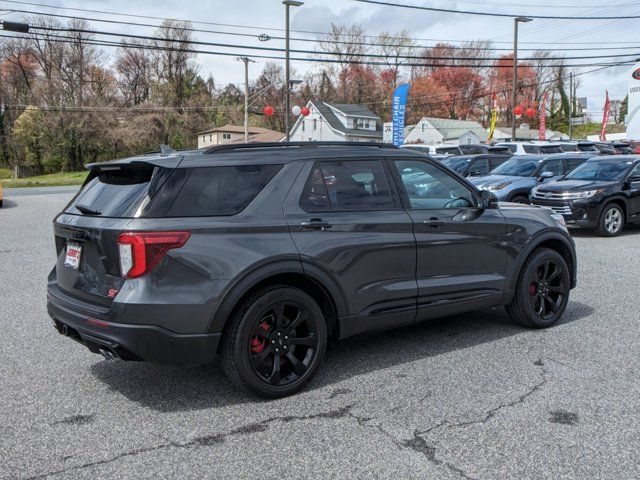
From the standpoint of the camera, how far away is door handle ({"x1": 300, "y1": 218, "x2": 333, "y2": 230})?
4.14 m

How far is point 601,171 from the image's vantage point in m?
13.0

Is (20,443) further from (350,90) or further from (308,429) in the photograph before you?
(350,90)

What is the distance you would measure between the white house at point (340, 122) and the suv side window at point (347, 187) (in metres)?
60.8

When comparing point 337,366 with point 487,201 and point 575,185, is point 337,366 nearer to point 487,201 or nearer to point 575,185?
point 487,201

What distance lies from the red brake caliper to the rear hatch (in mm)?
960

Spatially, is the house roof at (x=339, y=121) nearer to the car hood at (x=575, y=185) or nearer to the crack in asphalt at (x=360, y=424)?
the car hood at (x=575, y=185)

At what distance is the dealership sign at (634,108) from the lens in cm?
5056

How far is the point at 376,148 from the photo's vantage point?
15.9 feet

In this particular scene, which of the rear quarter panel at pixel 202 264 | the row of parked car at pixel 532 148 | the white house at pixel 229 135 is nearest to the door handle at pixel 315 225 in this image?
the rear quarter panel at pixel 202 264

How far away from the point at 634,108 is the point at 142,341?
2257 inches

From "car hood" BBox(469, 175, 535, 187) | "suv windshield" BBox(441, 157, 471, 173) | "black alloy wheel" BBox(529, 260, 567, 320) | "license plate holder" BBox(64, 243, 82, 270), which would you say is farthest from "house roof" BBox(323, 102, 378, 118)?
"license plate holder" BBox(64, 243, 82, 270)

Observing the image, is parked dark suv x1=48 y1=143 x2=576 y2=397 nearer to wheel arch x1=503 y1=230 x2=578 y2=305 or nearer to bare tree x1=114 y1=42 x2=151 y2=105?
wheel arch x1=503 y1=230 x2=578 y2=305

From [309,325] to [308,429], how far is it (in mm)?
794

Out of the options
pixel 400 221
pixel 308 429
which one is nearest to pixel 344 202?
pixel 400 221
